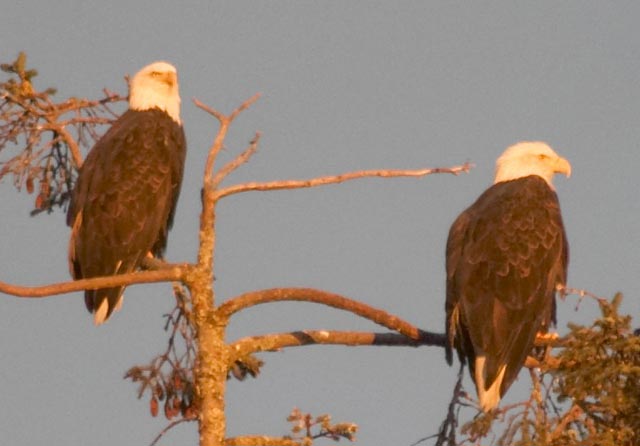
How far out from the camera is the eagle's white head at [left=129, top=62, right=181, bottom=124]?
36.6ft

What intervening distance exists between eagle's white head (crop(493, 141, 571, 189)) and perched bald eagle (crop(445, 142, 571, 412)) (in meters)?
0.77

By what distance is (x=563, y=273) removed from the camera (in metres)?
8.98

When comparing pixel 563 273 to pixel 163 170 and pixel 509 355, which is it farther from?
pixel 163 170

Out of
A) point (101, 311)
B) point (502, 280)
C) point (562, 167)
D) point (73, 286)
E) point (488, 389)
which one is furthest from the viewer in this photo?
point (562, 167)

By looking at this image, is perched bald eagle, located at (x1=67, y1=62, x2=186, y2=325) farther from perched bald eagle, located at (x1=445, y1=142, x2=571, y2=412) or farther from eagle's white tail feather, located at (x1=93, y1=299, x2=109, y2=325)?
perched bald eagle, located at (x1=445, y1=142, x2=571, y2=412)

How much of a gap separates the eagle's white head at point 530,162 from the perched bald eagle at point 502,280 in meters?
0.77

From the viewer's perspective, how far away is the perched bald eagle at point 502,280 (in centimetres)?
830

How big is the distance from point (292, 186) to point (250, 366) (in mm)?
1265

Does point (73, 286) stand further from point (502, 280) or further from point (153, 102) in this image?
point (153, 102)

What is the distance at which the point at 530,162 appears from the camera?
10.3 metres

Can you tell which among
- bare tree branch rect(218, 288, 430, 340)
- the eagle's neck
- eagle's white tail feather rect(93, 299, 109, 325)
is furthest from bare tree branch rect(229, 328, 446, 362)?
the eagle's neck

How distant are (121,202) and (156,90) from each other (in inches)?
59.5

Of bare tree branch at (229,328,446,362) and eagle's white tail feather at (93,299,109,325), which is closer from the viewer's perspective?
bare tree branch at (229,328,446,362)

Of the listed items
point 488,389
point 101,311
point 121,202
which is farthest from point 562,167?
point 101,311
